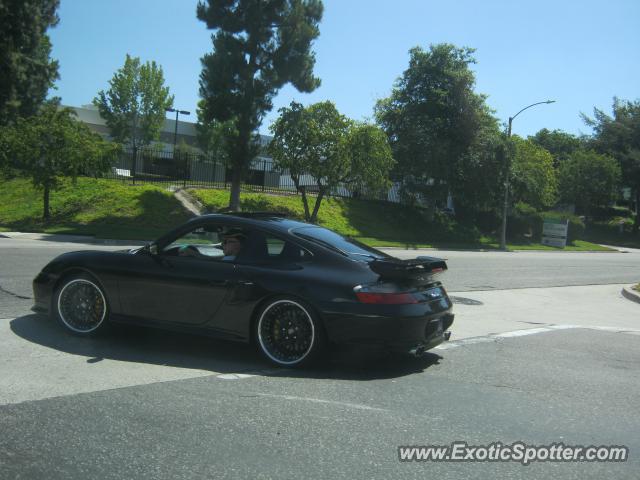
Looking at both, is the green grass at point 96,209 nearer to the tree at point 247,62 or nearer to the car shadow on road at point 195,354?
the tree at point 247,62

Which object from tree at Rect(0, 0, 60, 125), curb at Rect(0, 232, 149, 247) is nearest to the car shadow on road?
curb at Rect(0, 232, 149, 247)

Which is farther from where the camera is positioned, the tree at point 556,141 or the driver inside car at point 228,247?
the tree at point 556,141

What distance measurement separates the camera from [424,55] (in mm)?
38469

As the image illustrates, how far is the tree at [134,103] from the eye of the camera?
150ft

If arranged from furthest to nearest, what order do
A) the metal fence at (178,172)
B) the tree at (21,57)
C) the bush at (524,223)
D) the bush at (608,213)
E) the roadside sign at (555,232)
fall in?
the bush at (608,213) < the bush at (524,223) < the roadside sign at (555,232) < the metal fence at (178,172) < the tree at (21,57)

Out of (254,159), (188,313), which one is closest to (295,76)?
(254,159)

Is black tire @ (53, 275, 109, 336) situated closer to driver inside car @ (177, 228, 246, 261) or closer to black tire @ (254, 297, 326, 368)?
driver inside car @ (177, 228, 246, 261)

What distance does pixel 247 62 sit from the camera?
2719cm

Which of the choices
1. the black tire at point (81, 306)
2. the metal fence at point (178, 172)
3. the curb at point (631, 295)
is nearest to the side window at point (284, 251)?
the black tire at point (81, 306)

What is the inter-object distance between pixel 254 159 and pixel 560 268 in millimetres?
14027

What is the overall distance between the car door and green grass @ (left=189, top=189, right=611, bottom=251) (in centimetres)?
2166

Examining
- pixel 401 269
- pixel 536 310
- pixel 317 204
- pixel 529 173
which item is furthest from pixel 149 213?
pixel 529 173

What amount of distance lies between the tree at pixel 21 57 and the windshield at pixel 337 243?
27.4 metres

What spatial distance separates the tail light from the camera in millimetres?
5285
